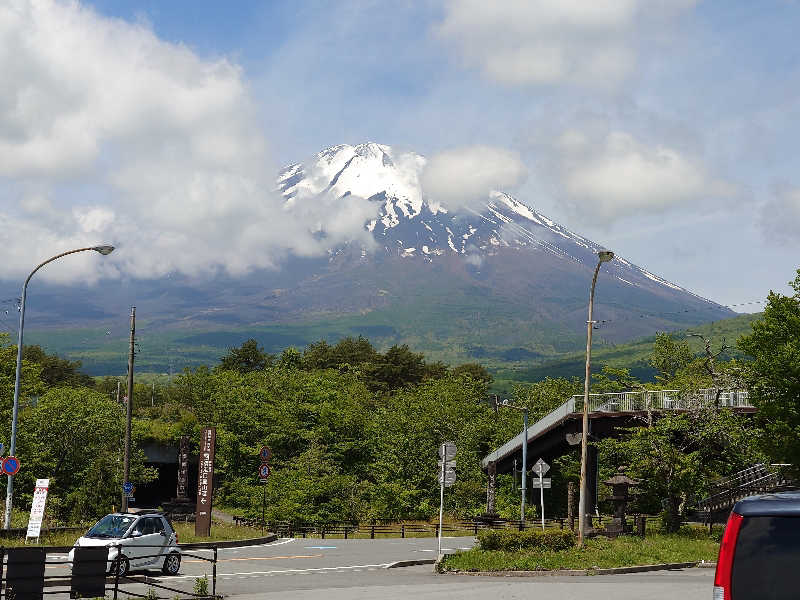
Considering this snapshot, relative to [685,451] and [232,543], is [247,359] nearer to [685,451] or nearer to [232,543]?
[685,451]

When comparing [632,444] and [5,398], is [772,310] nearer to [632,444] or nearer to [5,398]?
[632,444]

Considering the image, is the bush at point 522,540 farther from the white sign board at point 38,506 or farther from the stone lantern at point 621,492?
the white sign board at point 38,506

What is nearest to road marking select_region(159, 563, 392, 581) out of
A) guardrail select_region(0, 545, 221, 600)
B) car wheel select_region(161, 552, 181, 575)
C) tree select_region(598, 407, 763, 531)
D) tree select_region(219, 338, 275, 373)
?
car wheel select_region(161, 552, 181, 575)

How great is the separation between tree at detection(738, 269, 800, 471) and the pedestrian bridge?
2.65m

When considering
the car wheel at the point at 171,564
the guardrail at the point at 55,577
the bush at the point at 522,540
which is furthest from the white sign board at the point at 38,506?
the bush at the point at 522,540

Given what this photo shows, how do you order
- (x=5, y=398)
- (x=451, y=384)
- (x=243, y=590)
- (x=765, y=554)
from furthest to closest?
(x=451, y=384)
(x=5, y=398)
(x=243, y=590)
(x=765, y=554)

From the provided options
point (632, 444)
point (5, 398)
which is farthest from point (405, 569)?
point (5, 398)

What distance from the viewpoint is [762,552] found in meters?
6.74

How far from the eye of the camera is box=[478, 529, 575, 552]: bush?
28031 mm

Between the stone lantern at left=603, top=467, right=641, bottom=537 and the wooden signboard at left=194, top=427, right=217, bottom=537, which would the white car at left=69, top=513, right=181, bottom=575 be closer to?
the wooden signboard at left=194, top=427, right=217, bottom=537

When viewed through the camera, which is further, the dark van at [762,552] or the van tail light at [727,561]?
the van tail light at [727,561]

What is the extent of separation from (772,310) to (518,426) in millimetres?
30722

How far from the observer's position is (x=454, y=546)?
3825cm

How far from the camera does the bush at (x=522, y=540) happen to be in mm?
28031
